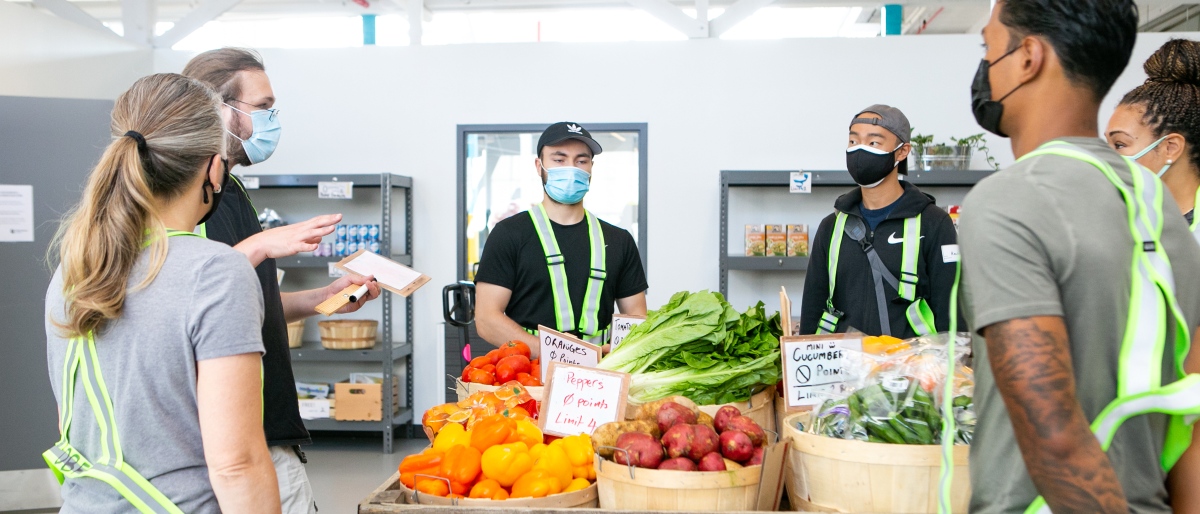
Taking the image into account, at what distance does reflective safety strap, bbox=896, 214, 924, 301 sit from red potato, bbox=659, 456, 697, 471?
1.51 meters

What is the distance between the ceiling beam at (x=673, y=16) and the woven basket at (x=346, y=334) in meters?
2.83

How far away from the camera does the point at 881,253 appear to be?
115 inches

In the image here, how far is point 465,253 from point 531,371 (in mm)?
3559

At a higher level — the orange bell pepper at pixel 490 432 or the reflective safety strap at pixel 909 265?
the reflective safety strap at pixel 909 265

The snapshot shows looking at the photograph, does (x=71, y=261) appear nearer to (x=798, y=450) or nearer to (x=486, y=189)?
(x=798, y=450)

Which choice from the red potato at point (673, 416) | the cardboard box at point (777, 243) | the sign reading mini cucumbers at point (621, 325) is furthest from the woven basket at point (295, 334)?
the red potato at point (673, 416)

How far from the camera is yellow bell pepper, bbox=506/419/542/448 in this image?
1921 millimetres

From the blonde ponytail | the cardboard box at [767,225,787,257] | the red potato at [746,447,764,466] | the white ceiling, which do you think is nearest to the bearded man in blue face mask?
the blonde ponytail

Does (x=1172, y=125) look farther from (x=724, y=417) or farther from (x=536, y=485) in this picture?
(x=536, y=485)

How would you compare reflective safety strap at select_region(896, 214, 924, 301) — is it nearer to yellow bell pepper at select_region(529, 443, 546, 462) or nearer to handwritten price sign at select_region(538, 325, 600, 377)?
handwritten price sign at select_region(538, 325, 600, 377)

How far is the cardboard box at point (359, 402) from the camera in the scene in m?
5.75

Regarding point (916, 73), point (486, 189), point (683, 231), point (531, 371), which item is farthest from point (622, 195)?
point (531, 371)

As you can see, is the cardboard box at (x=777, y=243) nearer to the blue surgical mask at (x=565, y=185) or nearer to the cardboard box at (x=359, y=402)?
the blue surgical mask at (x=565, y=185)

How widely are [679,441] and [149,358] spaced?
937mm
